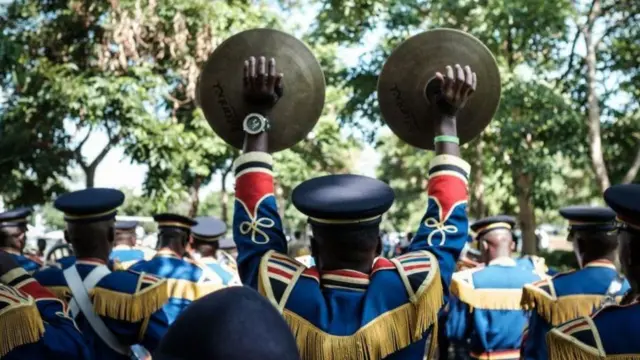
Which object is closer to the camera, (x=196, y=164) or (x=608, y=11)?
(x=608, y=11)

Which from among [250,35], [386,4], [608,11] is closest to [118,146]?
[386,4]

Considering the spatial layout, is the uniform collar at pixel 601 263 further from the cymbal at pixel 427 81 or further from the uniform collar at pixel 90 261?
the uniform collar at pixel 90 261

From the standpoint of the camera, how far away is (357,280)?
2.44m

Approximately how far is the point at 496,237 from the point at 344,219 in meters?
4.46

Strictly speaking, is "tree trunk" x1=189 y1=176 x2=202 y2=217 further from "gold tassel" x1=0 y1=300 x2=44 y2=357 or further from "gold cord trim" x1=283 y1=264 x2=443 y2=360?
"gold cord trim" x1=283 y1=264 x2=443 y2=360

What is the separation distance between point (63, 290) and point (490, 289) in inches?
146

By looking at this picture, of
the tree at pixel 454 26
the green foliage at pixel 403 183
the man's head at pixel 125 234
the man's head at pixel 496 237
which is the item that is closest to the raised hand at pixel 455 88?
the man's head at pixel 496 237

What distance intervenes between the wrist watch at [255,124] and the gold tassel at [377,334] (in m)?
0.73

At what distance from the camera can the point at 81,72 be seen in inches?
501

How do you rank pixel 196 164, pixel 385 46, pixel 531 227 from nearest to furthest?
pixel 385 46, pixel 196 164, pixel 531 227

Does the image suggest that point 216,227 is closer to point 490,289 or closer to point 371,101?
point 490,289

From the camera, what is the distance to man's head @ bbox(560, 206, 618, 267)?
14.4 feet

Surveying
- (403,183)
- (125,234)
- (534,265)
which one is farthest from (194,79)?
(403,183)

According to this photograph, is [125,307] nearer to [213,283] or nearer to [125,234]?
[213,283]
